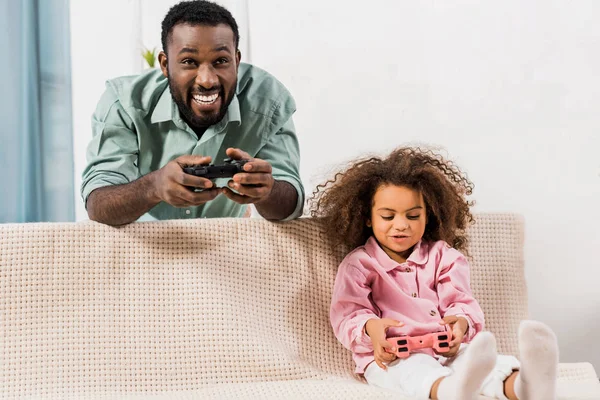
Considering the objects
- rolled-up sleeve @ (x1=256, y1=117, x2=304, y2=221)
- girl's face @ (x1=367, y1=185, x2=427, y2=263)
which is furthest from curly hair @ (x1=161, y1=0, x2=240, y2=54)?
girl's face @ (x1=367, y1=185, x2=427, y2=263)

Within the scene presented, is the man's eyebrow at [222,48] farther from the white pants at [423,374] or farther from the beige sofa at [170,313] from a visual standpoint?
the white pants at [423,374]

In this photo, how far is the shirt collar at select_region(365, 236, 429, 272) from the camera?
151cm

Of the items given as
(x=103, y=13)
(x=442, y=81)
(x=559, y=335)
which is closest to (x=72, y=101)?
(x=103, y=13)

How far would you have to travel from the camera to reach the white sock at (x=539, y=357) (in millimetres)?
1132

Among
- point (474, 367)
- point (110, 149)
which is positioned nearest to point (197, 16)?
point (110, 149)

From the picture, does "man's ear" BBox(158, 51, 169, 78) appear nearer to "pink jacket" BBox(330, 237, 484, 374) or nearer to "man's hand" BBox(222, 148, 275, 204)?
"man's hand" BBox(222, 148, 275, 204)

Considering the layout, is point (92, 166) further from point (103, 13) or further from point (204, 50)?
point (103, 13)

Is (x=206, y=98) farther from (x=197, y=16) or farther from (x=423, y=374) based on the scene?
(x=423, y=374)

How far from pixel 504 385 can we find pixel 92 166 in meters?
0.95

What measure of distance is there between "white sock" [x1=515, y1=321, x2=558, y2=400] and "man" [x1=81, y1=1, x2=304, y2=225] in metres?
0.57

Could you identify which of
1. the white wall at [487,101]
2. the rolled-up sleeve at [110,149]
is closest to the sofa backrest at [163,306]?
the rolled-up sleeve at [110,149]

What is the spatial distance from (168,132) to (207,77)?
18 cm

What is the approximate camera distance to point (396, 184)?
152 cm

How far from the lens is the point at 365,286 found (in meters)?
1.50
